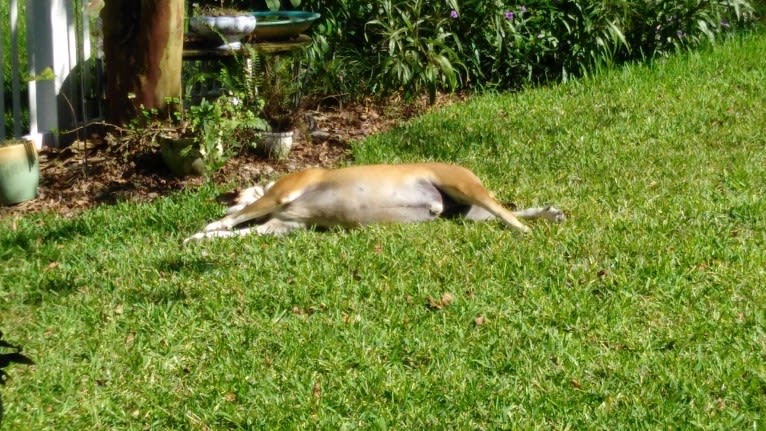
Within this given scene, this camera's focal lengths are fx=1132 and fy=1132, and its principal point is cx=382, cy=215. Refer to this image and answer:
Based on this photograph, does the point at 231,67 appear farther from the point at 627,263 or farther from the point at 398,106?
the point at 627,263

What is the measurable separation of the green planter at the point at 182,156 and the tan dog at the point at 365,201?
4.13 ft

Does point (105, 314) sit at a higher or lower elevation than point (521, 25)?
lower

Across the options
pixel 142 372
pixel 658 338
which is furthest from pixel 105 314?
pixel 658 338

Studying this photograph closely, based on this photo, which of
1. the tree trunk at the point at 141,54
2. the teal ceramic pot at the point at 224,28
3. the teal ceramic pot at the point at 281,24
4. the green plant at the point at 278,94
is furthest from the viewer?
the teal ceramic pot at the point at 281,24

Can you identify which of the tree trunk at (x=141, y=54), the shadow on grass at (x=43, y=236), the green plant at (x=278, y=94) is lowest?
the shadow on grass at (x=43, y=236)

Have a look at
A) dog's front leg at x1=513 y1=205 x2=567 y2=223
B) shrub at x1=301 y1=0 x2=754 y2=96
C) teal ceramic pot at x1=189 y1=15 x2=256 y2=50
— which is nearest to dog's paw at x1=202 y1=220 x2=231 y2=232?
dog's front leg at x1=513 y1=205 x2=567 y2=223

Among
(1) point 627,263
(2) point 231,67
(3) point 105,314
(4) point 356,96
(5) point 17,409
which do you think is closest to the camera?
(5) point 17,409

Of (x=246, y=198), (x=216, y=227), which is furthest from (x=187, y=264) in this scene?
(x=246, y=198)

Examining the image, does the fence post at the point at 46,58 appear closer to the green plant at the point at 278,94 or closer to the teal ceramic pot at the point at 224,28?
the teal ceramic pot at the point at 224,28

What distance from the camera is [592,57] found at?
11.5 m

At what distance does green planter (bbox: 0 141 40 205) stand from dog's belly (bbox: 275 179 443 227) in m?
2.15

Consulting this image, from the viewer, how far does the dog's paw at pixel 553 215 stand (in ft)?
23.4

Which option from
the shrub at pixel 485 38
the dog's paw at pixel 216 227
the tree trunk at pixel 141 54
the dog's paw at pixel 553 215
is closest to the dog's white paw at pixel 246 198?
the dog's paw at pixel 216 227

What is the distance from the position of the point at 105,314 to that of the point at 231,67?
4.18 meters
